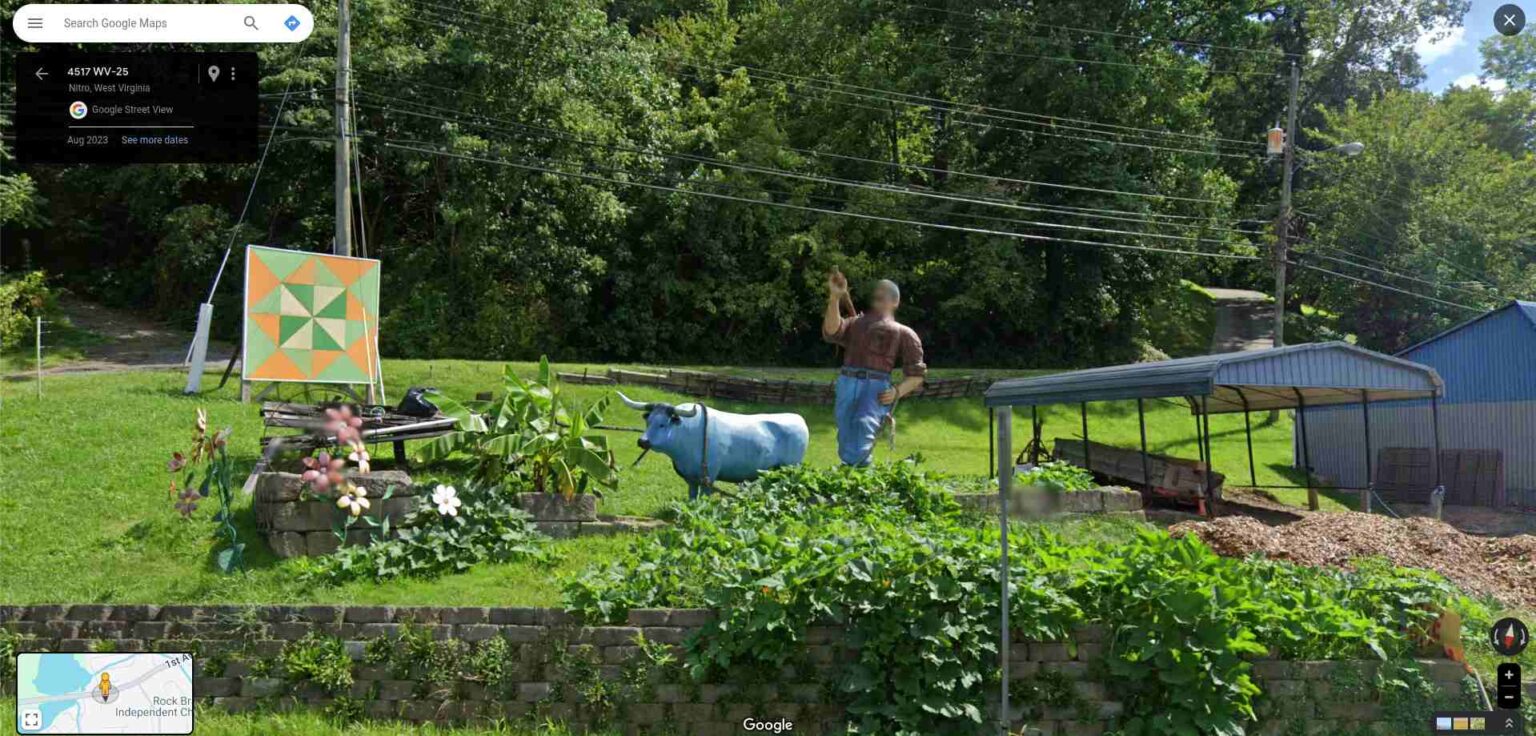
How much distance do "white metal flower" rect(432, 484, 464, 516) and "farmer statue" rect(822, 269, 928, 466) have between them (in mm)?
3859

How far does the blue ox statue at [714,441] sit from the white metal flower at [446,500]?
1.70m

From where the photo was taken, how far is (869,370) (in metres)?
11.5

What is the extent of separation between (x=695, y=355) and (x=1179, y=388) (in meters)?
18.6

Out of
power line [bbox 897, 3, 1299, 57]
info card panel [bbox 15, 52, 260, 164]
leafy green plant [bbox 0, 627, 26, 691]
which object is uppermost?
power line [bbox 897, 3, 1299, 57]

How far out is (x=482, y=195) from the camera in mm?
27703

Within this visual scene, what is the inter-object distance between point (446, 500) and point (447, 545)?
350 millimetres

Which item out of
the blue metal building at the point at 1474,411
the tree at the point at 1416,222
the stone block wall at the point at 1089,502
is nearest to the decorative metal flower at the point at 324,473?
the stone block wall at the point at 1089,502

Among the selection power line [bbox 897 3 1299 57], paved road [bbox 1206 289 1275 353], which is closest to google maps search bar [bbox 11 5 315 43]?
power line [bbox 897 3 1299 57]

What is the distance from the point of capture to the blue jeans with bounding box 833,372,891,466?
37.7 ft

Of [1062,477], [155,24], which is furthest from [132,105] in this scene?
[1062,477]

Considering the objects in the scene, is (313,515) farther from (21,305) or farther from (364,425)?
(21,305)

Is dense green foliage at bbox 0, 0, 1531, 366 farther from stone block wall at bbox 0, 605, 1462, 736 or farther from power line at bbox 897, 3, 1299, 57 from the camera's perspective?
stone block wall at bbox 0, 605, 1462, 736

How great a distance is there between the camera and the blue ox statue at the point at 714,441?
412 inches

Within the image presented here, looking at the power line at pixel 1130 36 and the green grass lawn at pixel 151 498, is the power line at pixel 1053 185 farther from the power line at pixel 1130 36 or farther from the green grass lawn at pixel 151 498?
the green grass lawn at pixel 151 498
